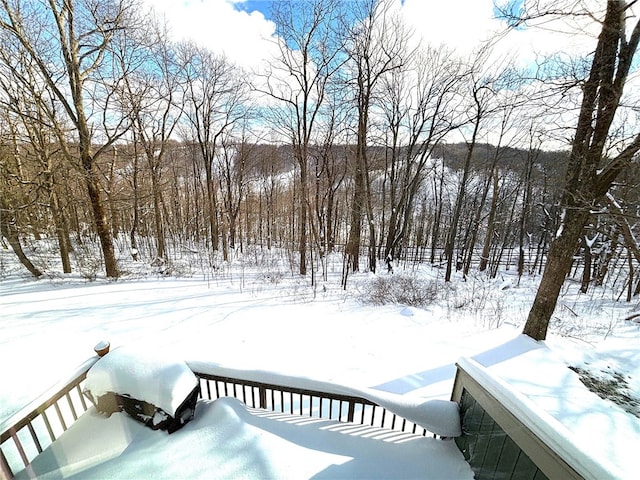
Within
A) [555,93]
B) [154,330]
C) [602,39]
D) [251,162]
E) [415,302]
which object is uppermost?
[251,162]

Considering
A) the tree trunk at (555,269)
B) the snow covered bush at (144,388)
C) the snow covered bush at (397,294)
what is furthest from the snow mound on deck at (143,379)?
the tree trunk at (555,269)

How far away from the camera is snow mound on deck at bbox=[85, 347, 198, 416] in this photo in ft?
7.07

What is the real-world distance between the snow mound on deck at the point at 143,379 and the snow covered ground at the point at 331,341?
38cm

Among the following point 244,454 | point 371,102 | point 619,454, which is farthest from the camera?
point 371,102

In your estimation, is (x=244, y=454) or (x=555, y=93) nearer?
(x=244, y=454)

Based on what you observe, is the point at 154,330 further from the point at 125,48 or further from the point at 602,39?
the point at 125,48

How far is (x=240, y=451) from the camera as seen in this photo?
2018mm

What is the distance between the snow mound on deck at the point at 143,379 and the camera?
215 cm

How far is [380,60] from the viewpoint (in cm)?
984

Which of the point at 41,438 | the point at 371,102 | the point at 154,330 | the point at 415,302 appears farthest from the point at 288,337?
the point at 371,102

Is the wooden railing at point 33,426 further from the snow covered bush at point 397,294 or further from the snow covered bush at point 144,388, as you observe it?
the snow covered bush at point 397,294

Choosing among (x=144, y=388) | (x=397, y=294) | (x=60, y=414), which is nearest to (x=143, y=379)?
(x=144, y=388)

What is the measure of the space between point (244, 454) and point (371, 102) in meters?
11.9

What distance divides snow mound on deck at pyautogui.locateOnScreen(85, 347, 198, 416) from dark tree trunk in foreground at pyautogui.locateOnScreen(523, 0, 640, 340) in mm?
5467
